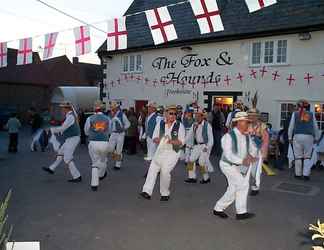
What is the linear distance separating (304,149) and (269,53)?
6093 millimetres

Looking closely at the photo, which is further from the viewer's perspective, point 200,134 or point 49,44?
point 49,44

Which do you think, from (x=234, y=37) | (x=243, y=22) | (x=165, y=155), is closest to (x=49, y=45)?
(x=165, y=155)

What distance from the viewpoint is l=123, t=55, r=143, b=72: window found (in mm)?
19284

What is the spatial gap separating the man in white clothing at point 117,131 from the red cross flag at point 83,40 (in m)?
1.68

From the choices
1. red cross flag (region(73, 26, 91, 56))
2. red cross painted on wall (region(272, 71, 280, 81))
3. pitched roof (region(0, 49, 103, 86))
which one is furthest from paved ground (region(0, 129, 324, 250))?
pitched roof (region(0, 49, 103, 86))

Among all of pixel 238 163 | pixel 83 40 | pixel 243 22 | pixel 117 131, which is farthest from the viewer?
pixel 243 22

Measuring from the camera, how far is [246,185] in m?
6.13

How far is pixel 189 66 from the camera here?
679 inches

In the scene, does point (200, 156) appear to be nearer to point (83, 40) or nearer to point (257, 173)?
point (257, 173)

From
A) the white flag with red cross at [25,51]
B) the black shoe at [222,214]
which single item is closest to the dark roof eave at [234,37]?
the white flag with red cross at [25,51]

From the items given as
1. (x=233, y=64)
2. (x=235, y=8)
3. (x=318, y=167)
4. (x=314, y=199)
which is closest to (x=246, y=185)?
(x=314, y=199)

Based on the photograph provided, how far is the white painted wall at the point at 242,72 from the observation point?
1370 cm

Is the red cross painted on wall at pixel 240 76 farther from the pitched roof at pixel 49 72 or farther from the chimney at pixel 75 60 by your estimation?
the chimney at pixel 75 60

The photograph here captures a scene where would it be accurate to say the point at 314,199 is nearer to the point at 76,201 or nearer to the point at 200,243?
the point at 200,243
